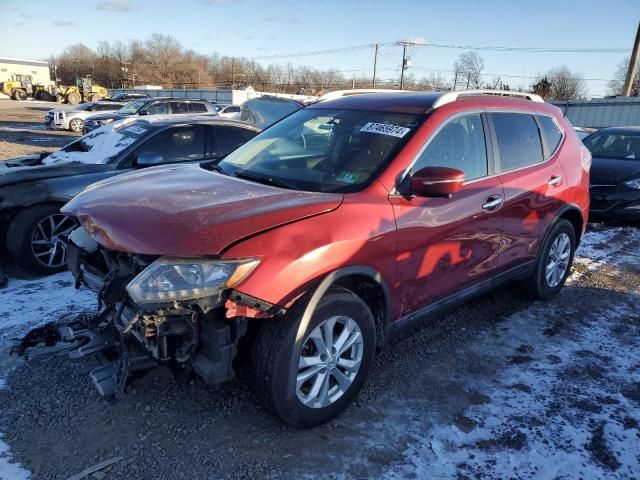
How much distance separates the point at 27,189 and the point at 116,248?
2973mm

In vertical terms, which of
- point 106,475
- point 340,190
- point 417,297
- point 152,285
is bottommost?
point 106,475

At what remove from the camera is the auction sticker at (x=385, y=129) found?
10.7 ft

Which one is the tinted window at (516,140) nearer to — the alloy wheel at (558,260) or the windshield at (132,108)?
the alloy wheel at (558,260)

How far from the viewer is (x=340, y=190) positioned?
118 inches

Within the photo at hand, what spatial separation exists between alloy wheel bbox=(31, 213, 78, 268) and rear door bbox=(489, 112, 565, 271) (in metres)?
4.01

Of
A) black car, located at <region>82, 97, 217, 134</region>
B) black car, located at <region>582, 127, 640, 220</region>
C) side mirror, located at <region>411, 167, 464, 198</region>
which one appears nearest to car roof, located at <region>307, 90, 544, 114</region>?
side mirror, located at <region>411, 167, 464, 198</region>

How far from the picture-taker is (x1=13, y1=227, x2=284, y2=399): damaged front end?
2355 mm

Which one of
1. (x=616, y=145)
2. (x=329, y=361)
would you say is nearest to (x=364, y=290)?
(x=329, y=361)

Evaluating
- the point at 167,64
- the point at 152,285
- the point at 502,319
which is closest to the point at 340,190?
the point at 152,285

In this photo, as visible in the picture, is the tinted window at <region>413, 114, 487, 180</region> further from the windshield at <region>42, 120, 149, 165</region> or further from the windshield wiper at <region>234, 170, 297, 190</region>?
the windshield at <region>42, 120, 149, 165</region>

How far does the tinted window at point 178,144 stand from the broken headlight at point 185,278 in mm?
3576

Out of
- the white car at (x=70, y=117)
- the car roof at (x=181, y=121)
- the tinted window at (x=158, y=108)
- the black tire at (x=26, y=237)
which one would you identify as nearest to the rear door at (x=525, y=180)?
the car roof at (x=181, y=121)

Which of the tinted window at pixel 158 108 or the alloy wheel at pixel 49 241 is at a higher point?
the tinted window at pixel 158 108

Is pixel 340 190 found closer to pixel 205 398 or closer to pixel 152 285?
pixel 152 285
